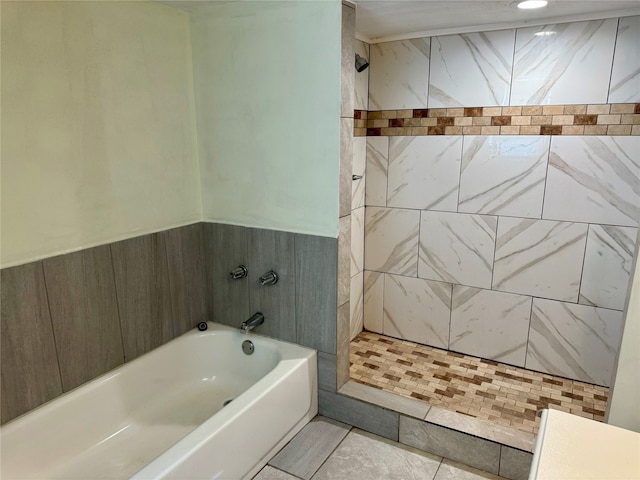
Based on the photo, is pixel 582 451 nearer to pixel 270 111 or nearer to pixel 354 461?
pixel 354 461

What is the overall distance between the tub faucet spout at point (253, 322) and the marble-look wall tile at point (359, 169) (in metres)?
0.93

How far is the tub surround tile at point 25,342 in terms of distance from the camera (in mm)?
1671

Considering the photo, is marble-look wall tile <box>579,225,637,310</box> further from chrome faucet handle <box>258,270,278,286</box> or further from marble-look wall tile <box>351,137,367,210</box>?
chrome faucet handle <box>258,270,278,286</box>

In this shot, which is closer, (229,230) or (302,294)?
(302,294)

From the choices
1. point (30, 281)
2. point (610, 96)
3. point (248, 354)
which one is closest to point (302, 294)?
point (248, 354)

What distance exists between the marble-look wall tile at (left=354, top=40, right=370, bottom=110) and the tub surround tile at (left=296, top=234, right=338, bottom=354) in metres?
1.05

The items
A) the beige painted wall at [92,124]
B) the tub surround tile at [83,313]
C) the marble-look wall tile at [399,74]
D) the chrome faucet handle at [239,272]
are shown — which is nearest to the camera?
the beige painted wall at [92,124]

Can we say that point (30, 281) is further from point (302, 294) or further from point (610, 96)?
point (610, 96)

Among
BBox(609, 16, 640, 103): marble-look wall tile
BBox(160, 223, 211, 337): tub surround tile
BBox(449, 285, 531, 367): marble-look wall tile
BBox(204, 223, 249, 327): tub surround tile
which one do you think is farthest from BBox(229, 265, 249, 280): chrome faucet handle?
BBox(609, 16, 640, 103): marble-look wall tile

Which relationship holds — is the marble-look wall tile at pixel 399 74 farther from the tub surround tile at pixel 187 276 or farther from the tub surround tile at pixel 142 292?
the tub surround tile at pixel 142 292

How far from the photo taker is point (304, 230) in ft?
7.36

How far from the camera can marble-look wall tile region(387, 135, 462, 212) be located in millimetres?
2727

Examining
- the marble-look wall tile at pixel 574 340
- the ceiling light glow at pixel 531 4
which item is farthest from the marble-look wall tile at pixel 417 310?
the ceiling light glow at pixel 531 4

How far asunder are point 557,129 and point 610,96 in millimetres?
278
